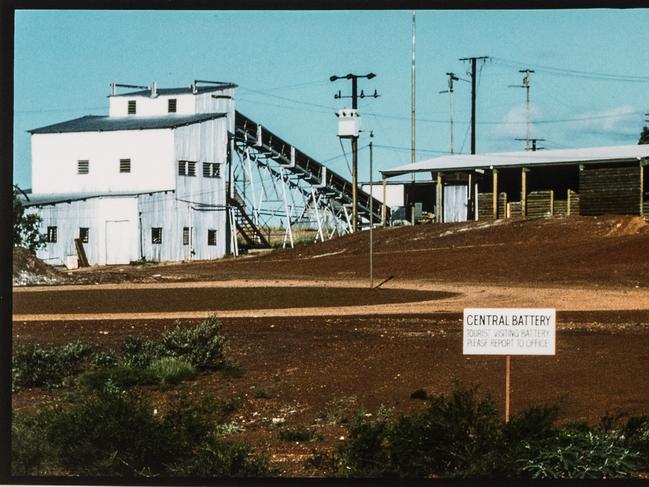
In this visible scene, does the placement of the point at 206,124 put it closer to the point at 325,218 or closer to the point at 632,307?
the point at 632,307

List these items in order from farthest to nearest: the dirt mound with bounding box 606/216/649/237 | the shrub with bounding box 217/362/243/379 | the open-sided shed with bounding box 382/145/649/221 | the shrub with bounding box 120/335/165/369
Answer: the open-sided shed with bounding box 382/145/649/221 → the dirt mound with bounding box 606/216/649/237 → the shrub with bounding box 217/362/243/379 → the shrub with bounding box 120/335/165/369

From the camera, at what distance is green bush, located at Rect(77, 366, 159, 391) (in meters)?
16.5

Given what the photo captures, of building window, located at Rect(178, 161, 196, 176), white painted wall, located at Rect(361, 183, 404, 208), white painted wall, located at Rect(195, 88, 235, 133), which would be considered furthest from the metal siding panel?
white painted wall, located at Rect(195, 88, 235, 133)

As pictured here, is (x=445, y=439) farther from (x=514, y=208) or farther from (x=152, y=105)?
(x=514, y=208)

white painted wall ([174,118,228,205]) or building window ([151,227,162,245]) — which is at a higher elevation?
white painted wall ([174,118,228,205])

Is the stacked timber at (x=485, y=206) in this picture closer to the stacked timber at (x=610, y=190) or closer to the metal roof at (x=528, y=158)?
the metal roof at (x=528, y=158)

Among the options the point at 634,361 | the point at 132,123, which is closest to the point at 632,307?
the point at 634,361

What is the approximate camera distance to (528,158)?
4591cm

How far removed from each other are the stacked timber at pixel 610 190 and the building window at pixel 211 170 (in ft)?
60.7

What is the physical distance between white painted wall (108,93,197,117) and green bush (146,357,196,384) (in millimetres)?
8302

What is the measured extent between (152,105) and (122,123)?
2.30 meters

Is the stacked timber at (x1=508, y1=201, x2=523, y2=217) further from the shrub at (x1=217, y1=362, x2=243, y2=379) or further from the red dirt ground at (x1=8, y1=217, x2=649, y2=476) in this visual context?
the shrub at (x1=217, y1=362, x2=243, y2=379)

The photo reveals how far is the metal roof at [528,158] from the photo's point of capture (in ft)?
141

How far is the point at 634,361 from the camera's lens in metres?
18.7
